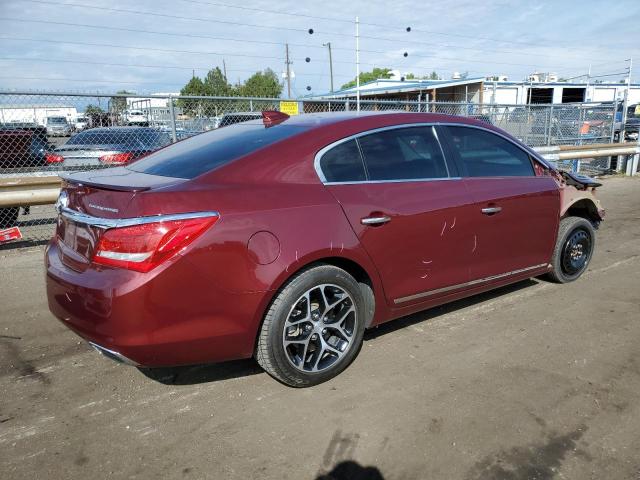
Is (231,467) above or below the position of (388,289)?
below

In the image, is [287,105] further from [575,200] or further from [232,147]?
[232,147]

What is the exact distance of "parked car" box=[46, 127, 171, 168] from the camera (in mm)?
8312

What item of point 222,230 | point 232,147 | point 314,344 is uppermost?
point 232,147

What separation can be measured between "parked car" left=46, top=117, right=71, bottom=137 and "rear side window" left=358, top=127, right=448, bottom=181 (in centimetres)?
678

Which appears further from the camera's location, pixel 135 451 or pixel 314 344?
pixel 314 344

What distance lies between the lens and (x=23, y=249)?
261 inches

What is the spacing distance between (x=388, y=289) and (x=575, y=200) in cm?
249

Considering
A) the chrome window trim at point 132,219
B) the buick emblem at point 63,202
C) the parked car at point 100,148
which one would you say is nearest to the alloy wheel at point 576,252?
the chrome window trim at point 132,219

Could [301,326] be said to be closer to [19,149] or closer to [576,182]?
[576,182]

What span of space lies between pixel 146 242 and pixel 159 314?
37 cm

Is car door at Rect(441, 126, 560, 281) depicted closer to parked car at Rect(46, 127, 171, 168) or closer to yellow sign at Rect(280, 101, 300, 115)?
parked car at Rect(46, 127, 171, 168)

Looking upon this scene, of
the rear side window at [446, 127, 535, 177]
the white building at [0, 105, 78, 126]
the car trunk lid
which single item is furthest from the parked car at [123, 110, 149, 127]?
the rear side window at [446, 127, 535, 177]

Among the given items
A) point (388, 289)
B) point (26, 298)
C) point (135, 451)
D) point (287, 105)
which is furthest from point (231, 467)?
point (287, 105)

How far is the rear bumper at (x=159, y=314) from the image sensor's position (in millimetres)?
2547
